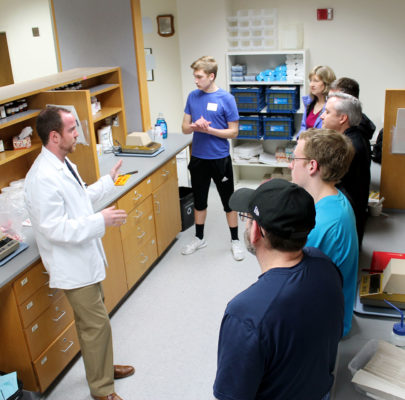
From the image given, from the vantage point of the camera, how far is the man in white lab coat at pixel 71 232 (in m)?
2.39

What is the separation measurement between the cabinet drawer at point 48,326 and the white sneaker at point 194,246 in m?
1.56

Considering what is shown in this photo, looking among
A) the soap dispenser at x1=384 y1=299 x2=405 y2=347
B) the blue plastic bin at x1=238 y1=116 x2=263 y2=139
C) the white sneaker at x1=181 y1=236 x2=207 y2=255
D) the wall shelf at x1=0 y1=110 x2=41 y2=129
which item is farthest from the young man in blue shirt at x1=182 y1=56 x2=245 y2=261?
the soap dispenser at x1=384 y1=299 x2=405 y2=347

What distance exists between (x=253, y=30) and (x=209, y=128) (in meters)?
1.94

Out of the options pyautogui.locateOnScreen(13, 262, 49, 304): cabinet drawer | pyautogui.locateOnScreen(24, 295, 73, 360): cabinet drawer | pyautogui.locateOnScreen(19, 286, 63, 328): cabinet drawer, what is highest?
pyautogui.locateOnScreen(13, 262, 49, 304): cabinet drawer

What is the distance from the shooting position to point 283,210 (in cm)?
134

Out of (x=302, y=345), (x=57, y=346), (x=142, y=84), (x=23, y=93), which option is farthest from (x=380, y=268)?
(x=142, y=84)

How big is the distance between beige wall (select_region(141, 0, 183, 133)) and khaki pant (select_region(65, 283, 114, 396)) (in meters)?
3.84

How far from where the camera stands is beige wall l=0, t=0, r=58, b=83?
573 cm

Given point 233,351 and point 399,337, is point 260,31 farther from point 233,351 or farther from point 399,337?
point 233,351

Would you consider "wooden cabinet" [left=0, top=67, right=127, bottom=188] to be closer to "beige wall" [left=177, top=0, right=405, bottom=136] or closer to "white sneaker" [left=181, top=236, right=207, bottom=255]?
"white sneaker" [left=181, top=236, right=207, bottom=255]

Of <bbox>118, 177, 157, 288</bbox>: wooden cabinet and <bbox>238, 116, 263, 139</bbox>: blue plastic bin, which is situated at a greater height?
<bbox>238, 116, 263, 139</bbox>: blue plastic bin

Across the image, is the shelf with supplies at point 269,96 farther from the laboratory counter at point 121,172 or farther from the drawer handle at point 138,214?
the drawer handle at point 138,214

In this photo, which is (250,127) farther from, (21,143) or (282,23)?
(21,143)

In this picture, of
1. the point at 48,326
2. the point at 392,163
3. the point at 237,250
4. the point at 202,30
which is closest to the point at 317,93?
the point at 392,163
